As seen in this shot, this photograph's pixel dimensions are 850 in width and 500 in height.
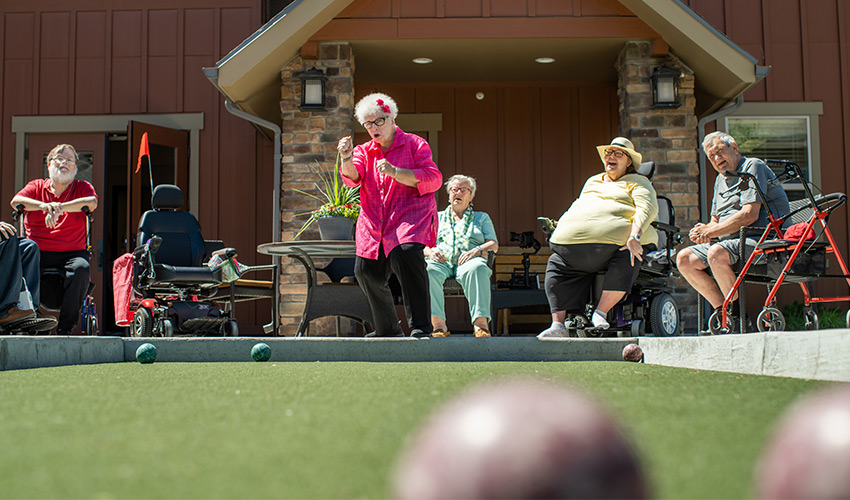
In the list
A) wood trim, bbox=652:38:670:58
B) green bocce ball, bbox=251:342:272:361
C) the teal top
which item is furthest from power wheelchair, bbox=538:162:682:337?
wood trim, bbox=652:38:670:58

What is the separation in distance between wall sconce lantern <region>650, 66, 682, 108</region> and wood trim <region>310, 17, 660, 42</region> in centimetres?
34

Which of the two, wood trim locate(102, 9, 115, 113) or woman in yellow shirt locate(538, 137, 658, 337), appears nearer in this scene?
woman in yellow shirt locate(538, 137, 658, 337)

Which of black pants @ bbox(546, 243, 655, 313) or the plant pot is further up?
the plant pot

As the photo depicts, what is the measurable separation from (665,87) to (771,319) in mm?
2821

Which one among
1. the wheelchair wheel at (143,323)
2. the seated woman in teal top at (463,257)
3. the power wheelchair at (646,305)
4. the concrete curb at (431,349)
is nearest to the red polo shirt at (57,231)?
the wheelchair wheel at (143,323)

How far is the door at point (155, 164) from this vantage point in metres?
9.46

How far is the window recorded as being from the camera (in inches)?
399

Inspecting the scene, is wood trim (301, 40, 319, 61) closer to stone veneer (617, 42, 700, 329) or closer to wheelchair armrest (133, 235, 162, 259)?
wheelchair armrest (133, 235, 162, 259)

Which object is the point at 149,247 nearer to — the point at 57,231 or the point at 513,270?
the point at 57,231

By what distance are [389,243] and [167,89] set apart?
6.37m

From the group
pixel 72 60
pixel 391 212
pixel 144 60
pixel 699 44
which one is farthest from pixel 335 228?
pixel 72 60

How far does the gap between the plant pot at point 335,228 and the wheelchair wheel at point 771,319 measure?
279cm

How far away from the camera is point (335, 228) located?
6344 mm

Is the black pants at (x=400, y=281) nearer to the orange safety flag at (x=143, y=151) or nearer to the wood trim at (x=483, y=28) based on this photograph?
the wood trim at (x=483, y=28)
